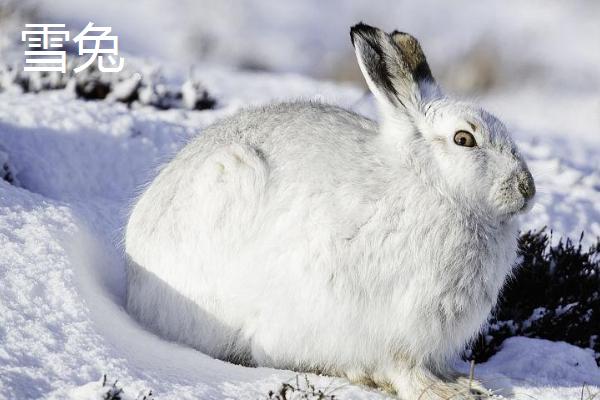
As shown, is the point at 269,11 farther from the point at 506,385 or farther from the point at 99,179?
the point at 506,385

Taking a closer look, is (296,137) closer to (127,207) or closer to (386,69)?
(386,69)

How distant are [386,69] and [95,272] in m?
1.45

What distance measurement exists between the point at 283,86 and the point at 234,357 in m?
5.71

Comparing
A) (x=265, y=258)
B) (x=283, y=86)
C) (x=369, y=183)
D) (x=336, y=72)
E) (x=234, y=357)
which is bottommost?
(x=234, y=357)

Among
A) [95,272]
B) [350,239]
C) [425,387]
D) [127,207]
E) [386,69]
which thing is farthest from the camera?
[127,207]

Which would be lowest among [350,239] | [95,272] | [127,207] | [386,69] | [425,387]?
[425,387]

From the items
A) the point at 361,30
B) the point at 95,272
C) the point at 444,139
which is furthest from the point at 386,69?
the point at 95,272

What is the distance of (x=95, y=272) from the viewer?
3.75 meters

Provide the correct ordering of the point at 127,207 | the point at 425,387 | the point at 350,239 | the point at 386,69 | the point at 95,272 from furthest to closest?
the point at 127,207
the point at 95,272
the point at 386,69
the point at 425,387
the point at 350,239

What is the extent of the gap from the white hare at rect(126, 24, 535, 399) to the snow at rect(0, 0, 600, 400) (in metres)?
0.15

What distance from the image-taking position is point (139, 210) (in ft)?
11.9

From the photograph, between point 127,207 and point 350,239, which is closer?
point 350,239

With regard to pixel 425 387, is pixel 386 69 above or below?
above

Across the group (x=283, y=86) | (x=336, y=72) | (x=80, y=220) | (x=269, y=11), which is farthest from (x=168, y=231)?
(x=269, y=11)
